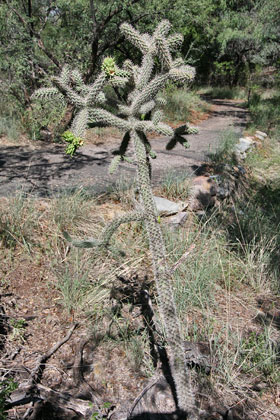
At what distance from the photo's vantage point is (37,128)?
7051 millimetres

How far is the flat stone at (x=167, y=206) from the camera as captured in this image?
4.09 m

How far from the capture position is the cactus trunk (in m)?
1.72

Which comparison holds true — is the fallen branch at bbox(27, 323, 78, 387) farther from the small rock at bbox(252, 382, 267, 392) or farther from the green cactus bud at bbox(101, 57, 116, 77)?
the green cactus bud at bbox(101, 57, 116, 77)

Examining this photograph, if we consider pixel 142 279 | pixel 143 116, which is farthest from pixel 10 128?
pixel 143 116

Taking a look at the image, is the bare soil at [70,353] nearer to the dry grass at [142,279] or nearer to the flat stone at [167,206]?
the dry grass at [142,279]

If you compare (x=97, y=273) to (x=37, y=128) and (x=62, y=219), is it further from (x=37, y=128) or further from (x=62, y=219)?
(x=37, y=128)

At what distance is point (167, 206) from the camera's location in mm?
4191

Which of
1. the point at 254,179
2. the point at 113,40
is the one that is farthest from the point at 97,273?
the point at 113,40

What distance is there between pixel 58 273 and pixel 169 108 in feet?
27.1

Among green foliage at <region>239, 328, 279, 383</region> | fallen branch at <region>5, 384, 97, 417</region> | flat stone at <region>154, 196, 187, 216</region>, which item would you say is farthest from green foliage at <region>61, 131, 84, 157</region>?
flat stone at <region>154, 196, 187, 216</region>

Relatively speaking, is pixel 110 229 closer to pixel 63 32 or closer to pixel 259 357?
pixel 259 357

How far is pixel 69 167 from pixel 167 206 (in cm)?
210

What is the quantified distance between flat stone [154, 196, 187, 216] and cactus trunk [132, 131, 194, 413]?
2.30 m

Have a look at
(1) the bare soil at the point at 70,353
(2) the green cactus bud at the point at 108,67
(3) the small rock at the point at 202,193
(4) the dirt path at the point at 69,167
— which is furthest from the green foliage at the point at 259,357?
(4) the dirt path at the point at 69,167
